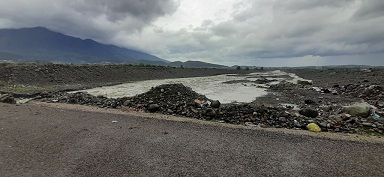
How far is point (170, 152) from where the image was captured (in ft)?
25.9

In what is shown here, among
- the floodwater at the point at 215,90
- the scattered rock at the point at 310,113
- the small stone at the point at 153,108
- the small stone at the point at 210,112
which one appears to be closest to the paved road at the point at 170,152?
the small stone at the point at 210,112

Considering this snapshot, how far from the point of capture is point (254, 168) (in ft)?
22.5

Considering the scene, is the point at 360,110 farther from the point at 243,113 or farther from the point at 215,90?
the point at 215,90

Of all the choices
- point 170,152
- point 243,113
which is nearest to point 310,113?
point 243,113

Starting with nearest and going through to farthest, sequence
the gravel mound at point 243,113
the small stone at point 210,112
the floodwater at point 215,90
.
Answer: the gravel mound at point 243,113, the small stone at point 210,112, the floodwater at point 215,90

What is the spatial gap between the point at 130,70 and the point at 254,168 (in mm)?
59197

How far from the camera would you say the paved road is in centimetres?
673

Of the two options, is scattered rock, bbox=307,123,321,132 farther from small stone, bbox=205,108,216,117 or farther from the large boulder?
small stone, bbox=205,108,216,117

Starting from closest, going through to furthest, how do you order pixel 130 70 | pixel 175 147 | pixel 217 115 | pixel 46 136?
pixel 175 147
pixel 46 136
pixel 217 115
pixel 130 70

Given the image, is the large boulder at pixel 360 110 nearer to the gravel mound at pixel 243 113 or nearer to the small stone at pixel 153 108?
the gravel mound at pixel 243 113

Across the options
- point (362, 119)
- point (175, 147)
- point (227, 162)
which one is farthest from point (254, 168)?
point (362, 119)

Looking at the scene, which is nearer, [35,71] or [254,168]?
[254,168]

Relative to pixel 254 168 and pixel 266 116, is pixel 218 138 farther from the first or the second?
pixel 266 116

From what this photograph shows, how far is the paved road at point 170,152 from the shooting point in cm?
673
